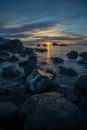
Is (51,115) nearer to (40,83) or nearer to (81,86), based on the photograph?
(81,86)

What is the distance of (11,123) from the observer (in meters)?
5.29

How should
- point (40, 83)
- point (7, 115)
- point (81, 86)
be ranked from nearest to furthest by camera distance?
point (7, 115)
point (81, 86)
point (40, 83)

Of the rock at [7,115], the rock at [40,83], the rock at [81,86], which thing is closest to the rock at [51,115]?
the rock at [7,115]

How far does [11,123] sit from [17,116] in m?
0.28

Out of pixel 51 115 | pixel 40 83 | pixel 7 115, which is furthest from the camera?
pixel 40 83

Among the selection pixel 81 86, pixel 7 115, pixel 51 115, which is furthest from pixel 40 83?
pixel 51 115

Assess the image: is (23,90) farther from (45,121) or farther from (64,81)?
(45,121)

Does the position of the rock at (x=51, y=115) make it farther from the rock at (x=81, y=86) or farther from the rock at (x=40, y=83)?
the rock at (x=40, y=83)

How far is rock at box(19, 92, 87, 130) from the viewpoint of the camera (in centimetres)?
447

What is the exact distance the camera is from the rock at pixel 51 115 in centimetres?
447

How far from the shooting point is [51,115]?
469 centimetres

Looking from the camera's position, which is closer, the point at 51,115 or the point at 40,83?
the point at 51,115

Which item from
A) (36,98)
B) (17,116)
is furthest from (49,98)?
(17,116)

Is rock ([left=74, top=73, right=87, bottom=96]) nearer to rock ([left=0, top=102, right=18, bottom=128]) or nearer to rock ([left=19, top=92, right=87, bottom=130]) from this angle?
rock ([left=19, top=92, right=87, bottom=130])
